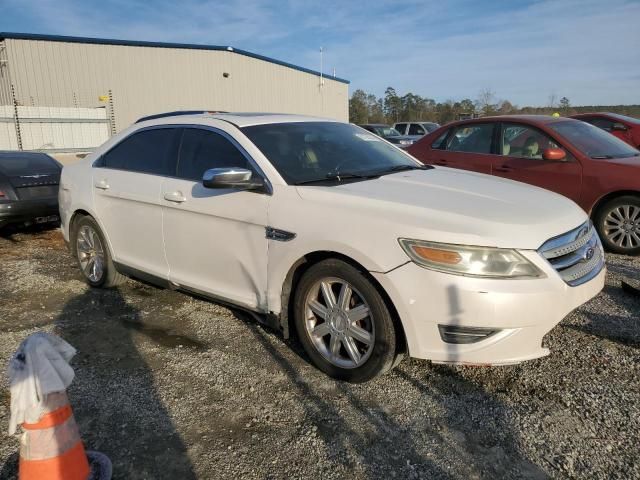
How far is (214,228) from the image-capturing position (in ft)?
12.1

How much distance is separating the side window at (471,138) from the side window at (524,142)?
0.71ft

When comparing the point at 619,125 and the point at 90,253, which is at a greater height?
the point at 619,125

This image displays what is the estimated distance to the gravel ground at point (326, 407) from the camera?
2475 millimetres

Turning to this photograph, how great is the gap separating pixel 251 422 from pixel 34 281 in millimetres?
3734

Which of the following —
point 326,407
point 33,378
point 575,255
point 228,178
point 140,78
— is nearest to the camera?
point 33,378

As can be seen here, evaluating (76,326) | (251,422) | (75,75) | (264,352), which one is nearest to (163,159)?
(76,326)

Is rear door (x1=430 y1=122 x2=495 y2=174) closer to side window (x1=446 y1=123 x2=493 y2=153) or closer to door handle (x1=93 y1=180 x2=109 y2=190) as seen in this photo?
side window (x1=446 y1=123 x2=493 y2=153)

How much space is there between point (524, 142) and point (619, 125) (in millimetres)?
4968

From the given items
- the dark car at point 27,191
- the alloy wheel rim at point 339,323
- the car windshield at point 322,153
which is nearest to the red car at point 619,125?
the car windshield at point 322,153

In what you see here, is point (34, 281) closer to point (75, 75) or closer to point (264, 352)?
point (264, 352)

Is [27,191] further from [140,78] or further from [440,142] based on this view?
[140,78]

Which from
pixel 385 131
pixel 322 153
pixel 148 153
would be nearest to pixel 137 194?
pixel 148 153

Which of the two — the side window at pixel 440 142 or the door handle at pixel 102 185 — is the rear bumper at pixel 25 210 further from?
the side window at pixel 440 142

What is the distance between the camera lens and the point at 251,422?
2836mm
